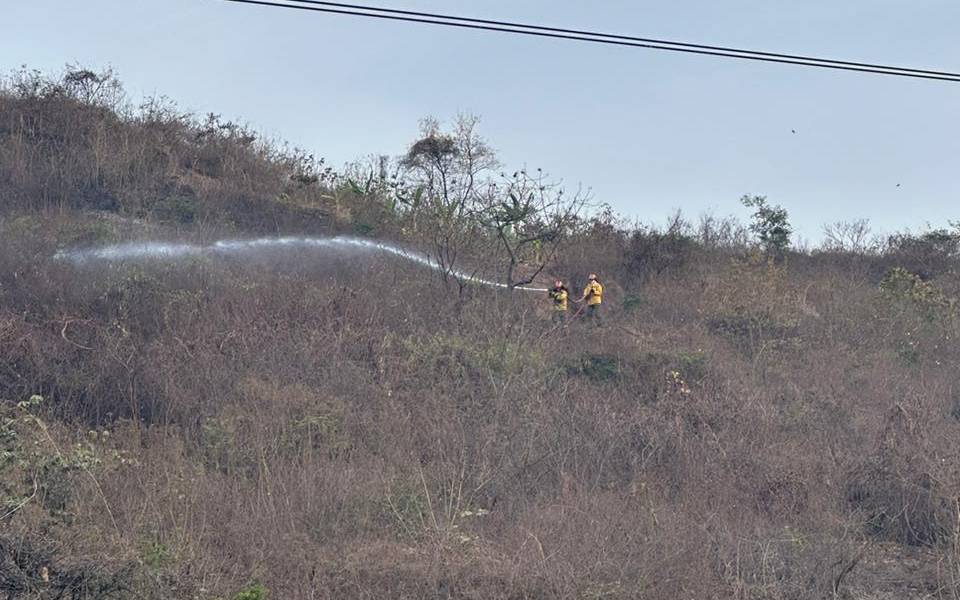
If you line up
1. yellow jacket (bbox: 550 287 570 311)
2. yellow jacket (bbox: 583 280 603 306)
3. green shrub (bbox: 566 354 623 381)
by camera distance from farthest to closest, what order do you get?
yellow jacket (bbox: 583 280 603 306), yellow jacket (bbox: 550 287 570 311), green shrub (bbox: 566 354 623 381)

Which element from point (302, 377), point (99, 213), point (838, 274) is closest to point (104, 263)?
point (99, 213)

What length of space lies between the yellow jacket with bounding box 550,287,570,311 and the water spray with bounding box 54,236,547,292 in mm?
861

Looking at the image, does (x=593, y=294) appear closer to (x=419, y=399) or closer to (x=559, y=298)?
(x=559, y=298)

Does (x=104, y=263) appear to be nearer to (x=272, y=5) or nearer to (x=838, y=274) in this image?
(x=272, y=5)

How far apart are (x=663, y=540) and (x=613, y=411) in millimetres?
4520

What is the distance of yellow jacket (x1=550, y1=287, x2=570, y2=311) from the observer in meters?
20.5

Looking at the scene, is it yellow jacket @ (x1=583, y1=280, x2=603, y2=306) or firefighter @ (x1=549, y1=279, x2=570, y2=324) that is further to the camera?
yellow jacket @ (x1=583, y1=280, x2=603, y2=306)

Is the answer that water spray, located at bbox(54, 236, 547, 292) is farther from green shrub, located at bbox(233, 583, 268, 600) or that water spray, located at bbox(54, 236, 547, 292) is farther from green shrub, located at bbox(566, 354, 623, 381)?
green shrub, located at bbox(233, 583, 268, 600)

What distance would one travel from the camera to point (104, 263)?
17.3 m

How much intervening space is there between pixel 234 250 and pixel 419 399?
7.65 metres

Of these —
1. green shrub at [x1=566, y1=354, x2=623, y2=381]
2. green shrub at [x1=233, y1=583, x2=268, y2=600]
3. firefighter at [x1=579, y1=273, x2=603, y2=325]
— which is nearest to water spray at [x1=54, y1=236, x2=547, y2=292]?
firefighter at [x1=579, y1=273, x2=603, y2=325]

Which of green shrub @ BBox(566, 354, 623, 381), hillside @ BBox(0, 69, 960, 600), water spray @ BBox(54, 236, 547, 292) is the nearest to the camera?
hillside @ BBox(0, 69, 960, 600)

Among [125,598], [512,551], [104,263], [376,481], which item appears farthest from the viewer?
[104,263]

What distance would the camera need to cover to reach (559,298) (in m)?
20.5
